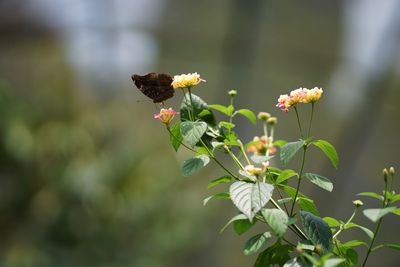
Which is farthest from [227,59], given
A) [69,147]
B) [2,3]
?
[2,3]

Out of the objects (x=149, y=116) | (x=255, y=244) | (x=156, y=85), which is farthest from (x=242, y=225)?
(x=149, y=116)

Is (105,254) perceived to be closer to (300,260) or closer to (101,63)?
(101,63)

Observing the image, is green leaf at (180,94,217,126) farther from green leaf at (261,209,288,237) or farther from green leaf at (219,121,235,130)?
green leaf at (261,209,288,237)

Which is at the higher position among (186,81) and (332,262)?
(186,81)

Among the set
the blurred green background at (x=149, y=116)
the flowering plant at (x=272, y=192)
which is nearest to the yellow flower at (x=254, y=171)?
the flowering plant at (x=272, y=192)

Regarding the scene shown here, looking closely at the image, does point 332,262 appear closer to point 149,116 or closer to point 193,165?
point 193,165

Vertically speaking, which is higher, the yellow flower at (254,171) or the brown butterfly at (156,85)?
the brown butterfly at (156,85)

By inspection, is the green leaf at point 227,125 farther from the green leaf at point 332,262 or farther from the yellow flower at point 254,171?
the green leaf at point 332,262

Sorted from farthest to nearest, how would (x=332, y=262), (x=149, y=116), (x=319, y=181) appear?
1. (x=149, y=116)
2. (x=319, y=181)
3. (x=332, y=262)
